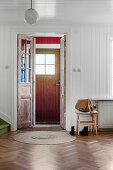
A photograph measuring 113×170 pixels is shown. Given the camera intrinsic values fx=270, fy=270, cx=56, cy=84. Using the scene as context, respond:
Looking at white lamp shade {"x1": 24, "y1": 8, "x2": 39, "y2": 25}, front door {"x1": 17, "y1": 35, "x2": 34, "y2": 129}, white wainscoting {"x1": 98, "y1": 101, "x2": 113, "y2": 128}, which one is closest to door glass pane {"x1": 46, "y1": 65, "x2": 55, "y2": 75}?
front door {"x1": 17, "y1": 35, "x2": 34, "y2": 129}

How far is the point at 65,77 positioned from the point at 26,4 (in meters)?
2.36

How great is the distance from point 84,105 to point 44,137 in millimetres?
1220

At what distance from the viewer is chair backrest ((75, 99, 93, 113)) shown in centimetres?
635

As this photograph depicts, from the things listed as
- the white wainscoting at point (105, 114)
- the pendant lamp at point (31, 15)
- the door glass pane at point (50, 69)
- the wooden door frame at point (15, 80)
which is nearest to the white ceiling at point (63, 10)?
the wooden door frame at point (15, 80)

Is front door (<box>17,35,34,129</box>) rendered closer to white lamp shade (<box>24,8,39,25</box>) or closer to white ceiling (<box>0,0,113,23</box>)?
white ceiling (<box>0,0,113,23</box>)

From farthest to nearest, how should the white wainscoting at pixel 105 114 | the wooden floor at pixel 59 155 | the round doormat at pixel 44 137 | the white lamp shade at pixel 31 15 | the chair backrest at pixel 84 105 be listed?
1. the white wainscoting at pixel 105 114
2. the chair backrest at pixel 84 105
3. the round doormat at pixel 44 137
4. the white lamp shade at pixel 31 15
5. the wooden floor at pixel 59 155

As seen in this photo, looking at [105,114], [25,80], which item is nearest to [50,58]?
[25,80]

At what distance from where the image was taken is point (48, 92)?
892cm

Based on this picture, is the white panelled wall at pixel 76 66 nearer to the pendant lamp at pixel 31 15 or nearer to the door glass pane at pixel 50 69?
the door glass pane at pixel 50 69

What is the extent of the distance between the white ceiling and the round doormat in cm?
276

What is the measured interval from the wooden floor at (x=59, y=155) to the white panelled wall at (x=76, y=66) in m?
1.41

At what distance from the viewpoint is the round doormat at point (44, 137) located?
18.2 ft

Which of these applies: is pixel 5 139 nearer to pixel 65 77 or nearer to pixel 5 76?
pixel 5 76

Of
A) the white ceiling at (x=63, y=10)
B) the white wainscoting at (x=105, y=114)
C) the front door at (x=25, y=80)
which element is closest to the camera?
the white ceiling at (x=63, y=10)
